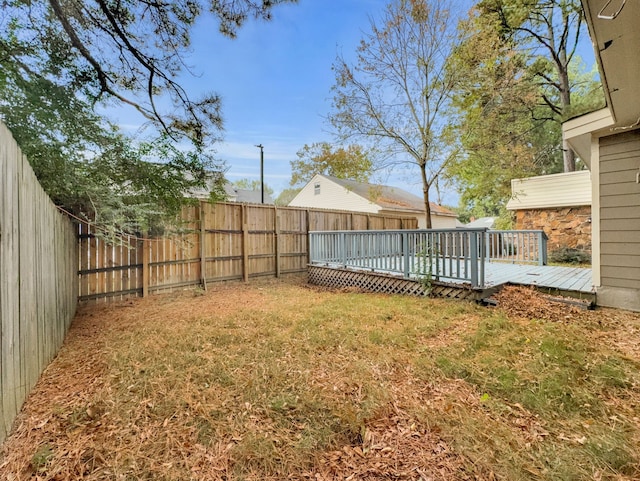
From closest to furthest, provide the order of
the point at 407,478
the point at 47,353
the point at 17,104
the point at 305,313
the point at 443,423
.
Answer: the point at 407,478
the point at 443,423
the point at 47,353
the point at 17,104
the point at 305,313

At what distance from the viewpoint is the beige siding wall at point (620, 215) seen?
378cm

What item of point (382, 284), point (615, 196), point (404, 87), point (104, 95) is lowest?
point (382, 284)

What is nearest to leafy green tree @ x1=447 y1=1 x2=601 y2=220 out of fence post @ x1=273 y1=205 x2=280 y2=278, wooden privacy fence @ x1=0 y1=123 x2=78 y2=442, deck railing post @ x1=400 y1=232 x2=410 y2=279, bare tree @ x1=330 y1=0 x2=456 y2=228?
bare tree @ x1=330 y1=0 x2=456 y2=228

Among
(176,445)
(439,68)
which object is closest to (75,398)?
(176,445)

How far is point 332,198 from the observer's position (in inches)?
672

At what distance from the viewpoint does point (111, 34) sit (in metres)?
3.46

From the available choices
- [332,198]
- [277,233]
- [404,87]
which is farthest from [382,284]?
[332,198]

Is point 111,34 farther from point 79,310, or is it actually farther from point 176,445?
point 176,445

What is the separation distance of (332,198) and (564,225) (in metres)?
10.8

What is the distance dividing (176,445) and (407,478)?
133cm

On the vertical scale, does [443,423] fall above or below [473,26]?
below

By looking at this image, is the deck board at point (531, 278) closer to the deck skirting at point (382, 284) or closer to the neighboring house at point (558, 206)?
the deck skirting at point (382, 284)

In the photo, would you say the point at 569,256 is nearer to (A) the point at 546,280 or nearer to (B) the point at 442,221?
(A) the point at 546,280

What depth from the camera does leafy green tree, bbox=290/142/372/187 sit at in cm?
941
